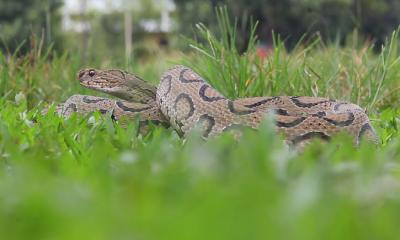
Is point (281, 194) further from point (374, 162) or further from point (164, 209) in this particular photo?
point (374, 162)

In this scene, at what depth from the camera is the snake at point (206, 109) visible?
4230 mm

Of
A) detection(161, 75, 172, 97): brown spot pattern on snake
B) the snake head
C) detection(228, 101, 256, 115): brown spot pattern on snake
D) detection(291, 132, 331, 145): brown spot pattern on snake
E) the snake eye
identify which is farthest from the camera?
the snake eye

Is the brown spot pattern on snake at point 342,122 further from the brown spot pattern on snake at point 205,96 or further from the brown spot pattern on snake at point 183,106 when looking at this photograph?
the brown spot pattern on snake at point 183,106

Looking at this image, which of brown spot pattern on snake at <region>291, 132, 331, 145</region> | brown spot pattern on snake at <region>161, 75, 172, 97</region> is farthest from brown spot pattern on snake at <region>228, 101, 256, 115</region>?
brown spot pattern on snake at <region>161, 75, 172, 97</region>

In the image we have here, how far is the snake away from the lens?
4.23m

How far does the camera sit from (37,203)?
168 centimetres

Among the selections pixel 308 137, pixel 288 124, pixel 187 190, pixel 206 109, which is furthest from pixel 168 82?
pixel 187 190

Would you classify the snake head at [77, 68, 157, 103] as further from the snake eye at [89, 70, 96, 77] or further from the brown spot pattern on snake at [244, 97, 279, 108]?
the brown spot pattern on snake at [244, 97, 279, 108]

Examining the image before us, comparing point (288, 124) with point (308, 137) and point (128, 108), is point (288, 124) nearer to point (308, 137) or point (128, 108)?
point (308, 137)

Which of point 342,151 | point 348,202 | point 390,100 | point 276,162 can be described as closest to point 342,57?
point 390,100

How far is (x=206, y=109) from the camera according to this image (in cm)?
455

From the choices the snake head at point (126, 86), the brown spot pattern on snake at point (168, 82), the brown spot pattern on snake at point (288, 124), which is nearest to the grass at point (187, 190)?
the brown spot pattern on snake at point (288, 124)

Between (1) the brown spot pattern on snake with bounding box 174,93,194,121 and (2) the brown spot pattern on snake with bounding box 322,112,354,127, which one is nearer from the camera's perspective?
(2) the brown spot pattern on snake with bounding box 322,112,354,127

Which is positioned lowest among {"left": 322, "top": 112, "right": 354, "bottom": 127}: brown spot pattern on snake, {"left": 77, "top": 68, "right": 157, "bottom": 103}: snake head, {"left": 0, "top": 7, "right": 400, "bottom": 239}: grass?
{"left": 77, "top": 68, "right": 157, "bottom": 103}: snake head
